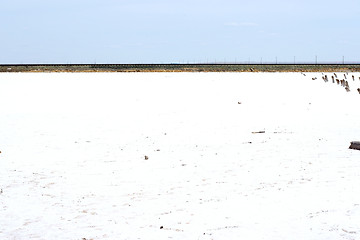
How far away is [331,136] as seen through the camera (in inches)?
521

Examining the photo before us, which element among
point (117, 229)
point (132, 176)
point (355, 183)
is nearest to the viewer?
point (117, 229)

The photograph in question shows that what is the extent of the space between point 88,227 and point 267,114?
13.3 metres

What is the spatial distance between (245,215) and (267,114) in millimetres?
12422

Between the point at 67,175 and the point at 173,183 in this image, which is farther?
the point at 67,175

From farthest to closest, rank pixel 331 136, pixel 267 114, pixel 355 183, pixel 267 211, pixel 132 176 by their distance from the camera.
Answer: pixel 267 114, pixel 331 136, pixel 132 176, pixel 355 183, pixel 267 211

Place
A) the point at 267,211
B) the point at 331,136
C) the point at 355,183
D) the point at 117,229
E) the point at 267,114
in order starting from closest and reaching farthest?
1. the point at 117,229
2. the point at 267,211
3. the point at 355,183
4. the point at 331,136
5. the point at 267,114

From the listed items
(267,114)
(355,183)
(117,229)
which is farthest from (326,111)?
(117,229)

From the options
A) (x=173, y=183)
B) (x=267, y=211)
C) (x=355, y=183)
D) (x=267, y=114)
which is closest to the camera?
(x=267, y=211)

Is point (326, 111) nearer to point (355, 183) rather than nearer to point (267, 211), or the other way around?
point (355, 183)

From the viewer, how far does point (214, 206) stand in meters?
7.38

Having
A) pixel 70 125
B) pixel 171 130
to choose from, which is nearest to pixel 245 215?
pixel 171 130

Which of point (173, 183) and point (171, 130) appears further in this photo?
point (171, 130)

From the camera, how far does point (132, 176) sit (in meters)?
9.50

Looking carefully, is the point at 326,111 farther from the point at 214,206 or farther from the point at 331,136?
the point at 214,206
